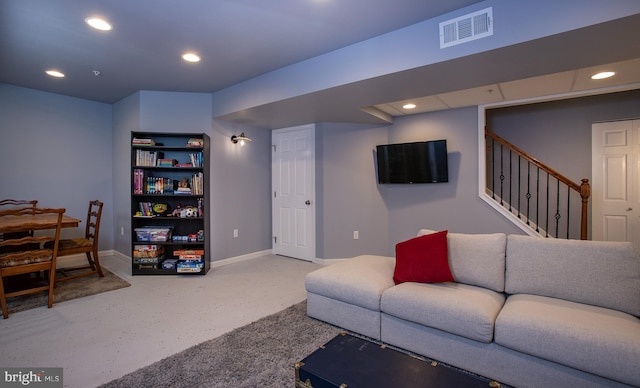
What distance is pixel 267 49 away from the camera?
114 inches

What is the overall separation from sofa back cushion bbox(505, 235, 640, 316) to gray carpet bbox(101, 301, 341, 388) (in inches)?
57.9

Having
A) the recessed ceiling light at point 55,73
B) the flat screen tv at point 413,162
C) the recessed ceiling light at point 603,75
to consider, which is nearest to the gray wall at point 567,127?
the recessed ceiling light at point 603,75

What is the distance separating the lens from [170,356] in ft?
6.93

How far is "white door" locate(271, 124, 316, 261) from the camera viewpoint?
4.72m

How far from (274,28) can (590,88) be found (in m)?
3.63

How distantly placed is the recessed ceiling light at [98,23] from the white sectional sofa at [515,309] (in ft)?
8.87

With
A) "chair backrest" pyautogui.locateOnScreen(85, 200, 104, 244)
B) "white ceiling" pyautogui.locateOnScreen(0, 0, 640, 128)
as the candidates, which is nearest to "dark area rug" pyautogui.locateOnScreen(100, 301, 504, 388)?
"white ceiling" pyautogui.locateOnScreen(0, 0, 640, 128)

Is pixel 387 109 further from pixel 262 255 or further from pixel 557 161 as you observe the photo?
pixel 262 255

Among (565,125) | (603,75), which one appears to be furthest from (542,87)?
(565,125)

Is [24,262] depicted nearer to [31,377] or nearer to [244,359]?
[31,377]

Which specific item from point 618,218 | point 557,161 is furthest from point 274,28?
point 618,218

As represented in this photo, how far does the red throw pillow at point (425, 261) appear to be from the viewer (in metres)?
2.28

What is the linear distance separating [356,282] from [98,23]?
2.93m

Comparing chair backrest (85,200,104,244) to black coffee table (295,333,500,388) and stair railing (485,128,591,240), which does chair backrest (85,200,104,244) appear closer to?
black coffee table (295,333,500,388)
